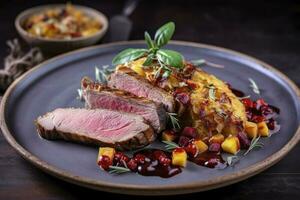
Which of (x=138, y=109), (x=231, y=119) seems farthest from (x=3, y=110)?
(x=231, y=119)

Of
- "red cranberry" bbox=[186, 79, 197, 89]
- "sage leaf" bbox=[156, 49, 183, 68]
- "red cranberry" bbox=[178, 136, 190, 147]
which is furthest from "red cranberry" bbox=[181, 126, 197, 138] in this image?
"sage leaf" bbox=[156, 49, 183, 68]

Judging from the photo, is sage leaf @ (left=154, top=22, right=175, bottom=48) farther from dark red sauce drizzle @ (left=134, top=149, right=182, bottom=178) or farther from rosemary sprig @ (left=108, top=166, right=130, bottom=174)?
rosemary sprig @ (left=108, top=166, right=130, bottom=174)

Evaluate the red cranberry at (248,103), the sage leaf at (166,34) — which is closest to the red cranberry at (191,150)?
the red cranberry at (248,103)

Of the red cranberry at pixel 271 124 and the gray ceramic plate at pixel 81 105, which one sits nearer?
the gray ceramic plate at pixel 81 105

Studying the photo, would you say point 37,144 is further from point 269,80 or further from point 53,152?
point 269,80

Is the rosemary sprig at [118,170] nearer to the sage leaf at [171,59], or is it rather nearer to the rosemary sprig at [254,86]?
the sage leaf at [171,59]
